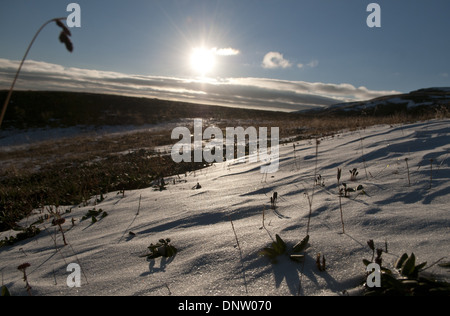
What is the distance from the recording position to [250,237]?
2.03 meters

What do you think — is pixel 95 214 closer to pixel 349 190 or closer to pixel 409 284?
pixel 349 190

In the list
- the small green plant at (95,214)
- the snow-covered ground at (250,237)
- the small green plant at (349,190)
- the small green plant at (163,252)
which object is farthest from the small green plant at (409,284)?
the small green plant at (95,214)

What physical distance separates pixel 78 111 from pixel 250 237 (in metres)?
41.2

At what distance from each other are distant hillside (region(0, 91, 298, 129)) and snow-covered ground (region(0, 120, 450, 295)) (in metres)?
30.5

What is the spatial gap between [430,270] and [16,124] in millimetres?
39022

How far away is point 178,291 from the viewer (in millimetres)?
1537

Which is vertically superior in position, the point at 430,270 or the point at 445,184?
the point at 445,184

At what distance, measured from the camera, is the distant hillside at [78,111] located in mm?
31250

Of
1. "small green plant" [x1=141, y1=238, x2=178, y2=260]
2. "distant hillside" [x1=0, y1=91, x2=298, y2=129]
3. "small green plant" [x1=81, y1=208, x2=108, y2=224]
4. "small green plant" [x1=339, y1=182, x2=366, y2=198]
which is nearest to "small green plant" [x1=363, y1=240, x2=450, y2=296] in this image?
"small green plant" [x1=339, y1=182, x2=366, y2=198]

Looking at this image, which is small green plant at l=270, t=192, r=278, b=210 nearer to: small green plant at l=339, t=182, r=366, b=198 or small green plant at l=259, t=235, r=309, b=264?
small green plant at l=339, t=182, r=366, b=198

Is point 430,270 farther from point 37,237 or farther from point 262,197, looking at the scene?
point 37,237

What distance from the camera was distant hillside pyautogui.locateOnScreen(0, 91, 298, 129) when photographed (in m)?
31.2

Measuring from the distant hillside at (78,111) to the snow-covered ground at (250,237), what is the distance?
30487mm
